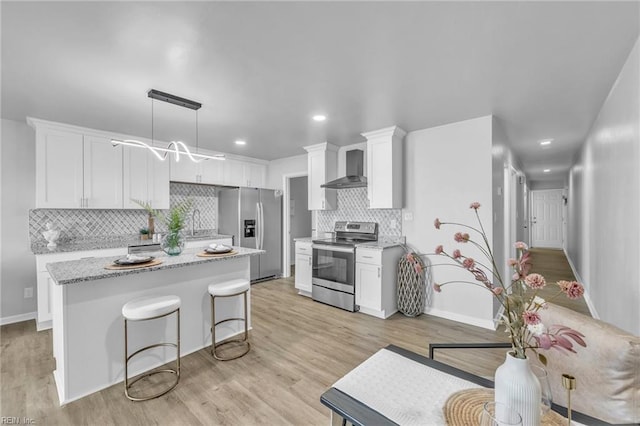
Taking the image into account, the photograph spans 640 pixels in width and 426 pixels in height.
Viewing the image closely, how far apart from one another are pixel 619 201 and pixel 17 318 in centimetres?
642

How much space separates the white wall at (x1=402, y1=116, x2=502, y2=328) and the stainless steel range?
28.6 inches

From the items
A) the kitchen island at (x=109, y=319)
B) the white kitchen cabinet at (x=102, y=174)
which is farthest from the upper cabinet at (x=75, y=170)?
the kitchen island at (x=109, y=319)

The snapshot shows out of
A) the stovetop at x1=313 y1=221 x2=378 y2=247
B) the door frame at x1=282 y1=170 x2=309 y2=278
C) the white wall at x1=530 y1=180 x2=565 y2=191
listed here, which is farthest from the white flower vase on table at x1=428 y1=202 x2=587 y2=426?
the white wall at x1=530 y1=180 x2=565 y2=191

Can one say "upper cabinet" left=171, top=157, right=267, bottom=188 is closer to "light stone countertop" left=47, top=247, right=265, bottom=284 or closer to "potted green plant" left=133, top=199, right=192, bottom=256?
"potted green plant" left=133, top=199, right=192, bottom=256

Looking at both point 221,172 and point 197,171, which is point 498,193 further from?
point 197,171

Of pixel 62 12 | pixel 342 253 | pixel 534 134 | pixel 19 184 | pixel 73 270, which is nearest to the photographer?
pixel 62 12

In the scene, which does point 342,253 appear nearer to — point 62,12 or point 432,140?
point 432,140

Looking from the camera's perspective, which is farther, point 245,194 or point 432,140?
point 245,194

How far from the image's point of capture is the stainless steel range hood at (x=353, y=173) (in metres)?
4.11

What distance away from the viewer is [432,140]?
3.69 meters

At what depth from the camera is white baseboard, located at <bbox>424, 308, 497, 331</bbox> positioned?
10.5 ft

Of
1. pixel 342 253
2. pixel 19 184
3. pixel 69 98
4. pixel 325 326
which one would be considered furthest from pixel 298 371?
pixel 19 184

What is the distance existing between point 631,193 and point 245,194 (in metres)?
4.78

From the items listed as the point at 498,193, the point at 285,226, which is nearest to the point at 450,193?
the point at 498,193
